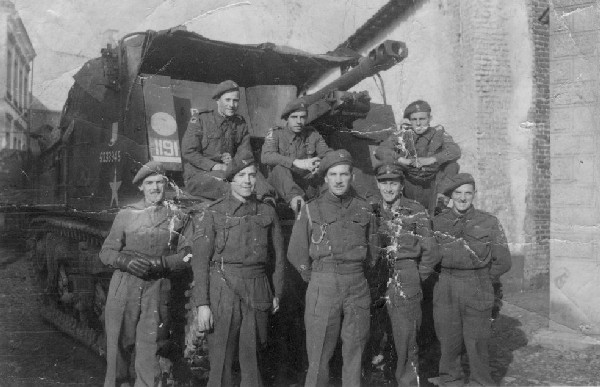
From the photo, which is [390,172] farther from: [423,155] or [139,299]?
[139,299]

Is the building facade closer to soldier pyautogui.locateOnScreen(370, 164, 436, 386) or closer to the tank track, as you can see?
the tank track

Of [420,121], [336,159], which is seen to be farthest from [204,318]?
[420,121]

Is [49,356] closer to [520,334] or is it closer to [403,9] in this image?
[520,334]

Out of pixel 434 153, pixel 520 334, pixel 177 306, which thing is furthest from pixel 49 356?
pixel 520 334

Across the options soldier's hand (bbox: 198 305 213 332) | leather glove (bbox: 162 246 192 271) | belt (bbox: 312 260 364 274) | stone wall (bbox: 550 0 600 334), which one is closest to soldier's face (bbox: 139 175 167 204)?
leather glove (bbox: 162 246 192 271)

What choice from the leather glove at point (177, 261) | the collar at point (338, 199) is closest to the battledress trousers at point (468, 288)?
the collar at point (338, 199)

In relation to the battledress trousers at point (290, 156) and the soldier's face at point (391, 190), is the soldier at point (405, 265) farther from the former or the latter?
the battledress trousers at point (290, 156)

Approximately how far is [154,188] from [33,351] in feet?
10.2

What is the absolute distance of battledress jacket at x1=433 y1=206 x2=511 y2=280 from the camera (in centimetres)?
471

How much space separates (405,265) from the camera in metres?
4.57

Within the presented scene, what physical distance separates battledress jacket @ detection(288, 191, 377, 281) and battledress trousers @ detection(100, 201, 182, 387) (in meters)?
1.04

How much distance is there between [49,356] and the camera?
248 inches

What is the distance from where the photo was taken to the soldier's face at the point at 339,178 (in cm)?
426

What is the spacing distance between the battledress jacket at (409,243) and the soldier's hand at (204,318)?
138cm
